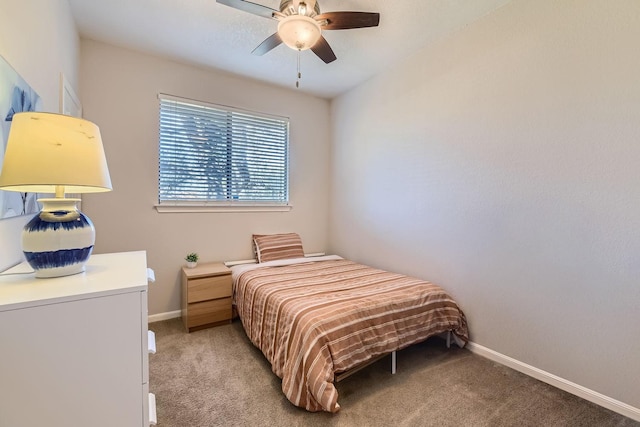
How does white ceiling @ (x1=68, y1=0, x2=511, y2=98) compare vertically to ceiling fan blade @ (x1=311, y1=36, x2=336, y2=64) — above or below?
above

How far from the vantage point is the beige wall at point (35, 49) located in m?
1.15

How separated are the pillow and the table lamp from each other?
207 centimetres

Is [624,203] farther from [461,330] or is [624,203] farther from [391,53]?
[391,53]

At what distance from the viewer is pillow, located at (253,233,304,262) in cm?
321

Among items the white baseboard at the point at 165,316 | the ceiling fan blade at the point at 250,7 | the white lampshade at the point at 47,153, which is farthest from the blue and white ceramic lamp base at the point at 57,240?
the white baseboard at the point at 165,316

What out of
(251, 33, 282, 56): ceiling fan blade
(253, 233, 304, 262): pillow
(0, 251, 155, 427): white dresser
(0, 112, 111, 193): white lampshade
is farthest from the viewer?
(253, 233, 304, 262): pillow

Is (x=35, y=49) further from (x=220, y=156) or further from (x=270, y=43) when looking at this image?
(x=220, y=156)

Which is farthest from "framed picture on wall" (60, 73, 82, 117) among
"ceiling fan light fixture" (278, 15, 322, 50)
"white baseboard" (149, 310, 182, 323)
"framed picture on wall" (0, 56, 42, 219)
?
→ "white baseboard" (149, 310, 182, 323)

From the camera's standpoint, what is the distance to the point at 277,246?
130 inches

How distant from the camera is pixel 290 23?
5.49 ft

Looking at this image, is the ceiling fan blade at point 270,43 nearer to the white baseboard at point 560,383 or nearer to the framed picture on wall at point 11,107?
the framed picture on wall at point 11,107

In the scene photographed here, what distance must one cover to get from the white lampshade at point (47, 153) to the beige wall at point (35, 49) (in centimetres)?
37

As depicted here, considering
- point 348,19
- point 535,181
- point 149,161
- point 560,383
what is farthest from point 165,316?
point 535,181

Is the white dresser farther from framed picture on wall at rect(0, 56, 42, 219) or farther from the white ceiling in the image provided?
the white ceiling
